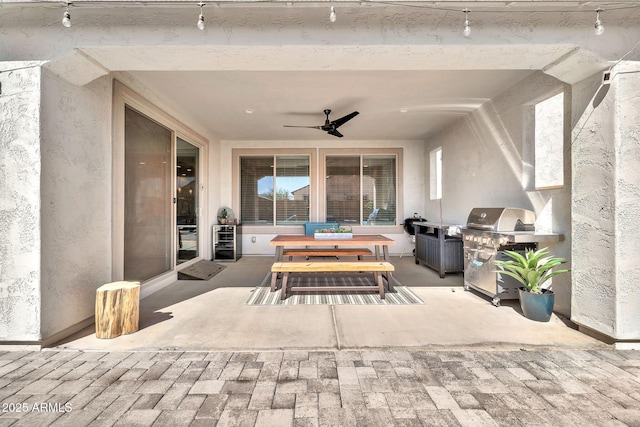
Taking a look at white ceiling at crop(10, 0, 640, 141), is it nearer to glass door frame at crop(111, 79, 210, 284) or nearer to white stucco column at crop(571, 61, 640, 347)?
white stucco column at crop(571, 61, 640, 347)

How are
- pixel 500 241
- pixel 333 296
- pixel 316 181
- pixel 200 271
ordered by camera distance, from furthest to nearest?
pixel 316 181, pixel 200 271, pixel 333 296, pixel 500 241

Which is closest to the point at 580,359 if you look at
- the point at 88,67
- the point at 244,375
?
the point at 244,375

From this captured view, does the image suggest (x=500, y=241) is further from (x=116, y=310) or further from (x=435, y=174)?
(x=116, y=310)

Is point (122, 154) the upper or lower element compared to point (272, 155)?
lower

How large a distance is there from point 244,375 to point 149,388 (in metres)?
0.59

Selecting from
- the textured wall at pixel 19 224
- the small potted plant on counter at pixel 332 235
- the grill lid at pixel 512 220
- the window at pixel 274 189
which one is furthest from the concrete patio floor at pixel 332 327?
the window at pixel 274 189

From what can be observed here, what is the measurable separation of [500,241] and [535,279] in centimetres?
48

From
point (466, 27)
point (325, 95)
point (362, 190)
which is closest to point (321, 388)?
point (466, 27)

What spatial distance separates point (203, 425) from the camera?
56.1 inches

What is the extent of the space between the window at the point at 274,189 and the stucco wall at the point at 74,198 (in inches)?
154

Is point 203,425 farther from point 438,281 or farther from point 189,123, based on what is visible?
point 189,123

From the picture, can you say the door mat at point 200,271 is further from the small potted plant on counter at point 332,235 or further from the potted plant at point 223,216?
the small potted plant on counter at point 332,235

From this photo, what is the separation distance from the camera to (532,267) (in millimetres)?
2844

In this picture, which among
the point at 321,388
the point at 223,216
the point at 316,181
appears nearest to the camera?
the point at 321,388
